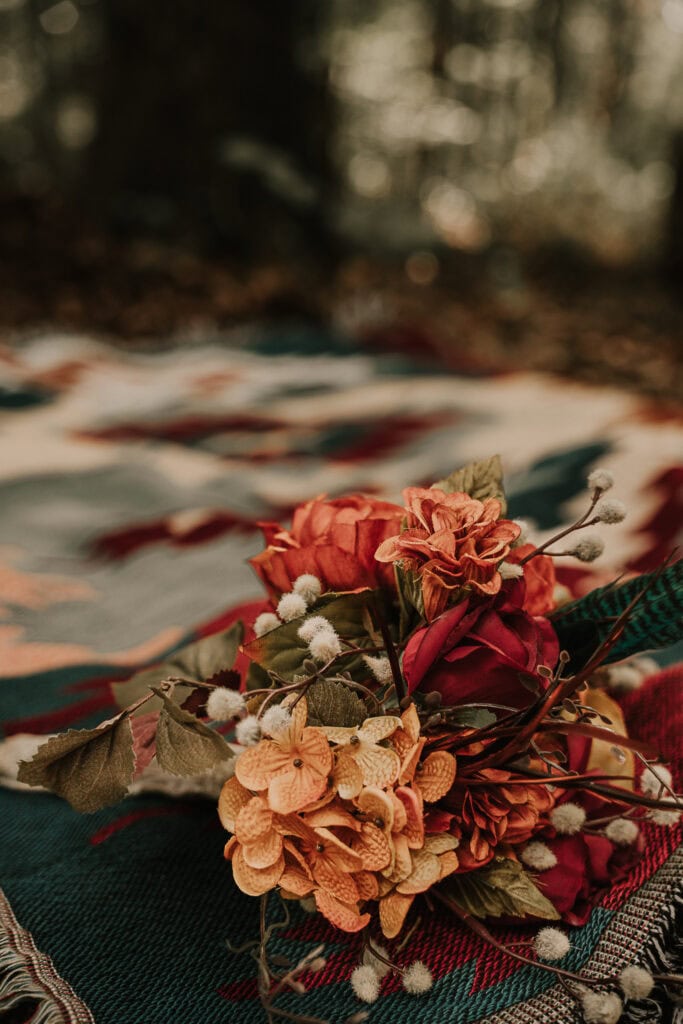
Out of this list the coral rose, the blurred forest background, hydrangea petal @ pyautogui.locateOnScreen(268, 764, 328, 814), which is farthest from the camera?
the blurred forest background

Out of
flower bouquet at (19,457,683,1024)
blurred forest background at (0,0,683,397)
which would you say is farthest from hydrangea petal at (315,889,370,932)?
blurred forest background at (0,0,683,397)

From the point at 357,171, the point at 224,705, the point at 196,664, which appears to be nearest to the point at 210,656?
the point at 196,664

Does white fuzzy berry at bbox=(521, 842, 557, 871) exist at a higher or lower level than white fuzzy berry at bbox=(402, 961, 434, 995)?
higher

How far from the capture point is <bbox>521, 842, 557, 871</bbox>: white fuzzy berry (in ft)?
1.30

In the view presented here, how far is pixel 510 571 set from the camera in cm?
39

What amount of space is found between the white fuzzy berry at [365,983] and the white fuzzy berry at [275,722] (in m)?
Answer: 0.13

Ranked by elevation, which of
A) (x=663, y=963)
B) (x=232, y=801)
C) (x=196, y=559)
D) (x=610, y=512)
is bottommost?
(x=196, y=559)

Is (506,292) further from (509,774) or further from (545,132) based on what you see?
(509,774)

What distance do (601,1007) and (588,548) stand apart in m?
0.20

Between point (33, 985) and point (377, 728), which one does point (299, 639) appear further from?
point (33, 985)

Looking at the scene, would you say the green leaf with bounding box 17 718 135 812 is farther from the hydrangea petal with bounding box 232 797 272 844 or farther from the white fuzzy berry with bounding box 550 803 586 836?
the white fuzzy berry with bounding box 550 803 586 836

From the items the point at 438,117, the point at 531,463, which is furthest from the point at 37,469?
the point at 438,117

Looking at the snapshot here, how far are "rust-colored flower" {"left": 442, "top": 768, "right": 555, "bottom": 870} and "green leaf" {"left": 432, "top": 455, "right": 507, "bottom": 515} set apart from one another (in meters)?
0.15

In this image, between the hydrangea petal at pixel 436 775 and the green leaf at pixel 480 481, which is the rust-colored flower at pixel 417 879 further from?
the green leaf at pixel 480 481
